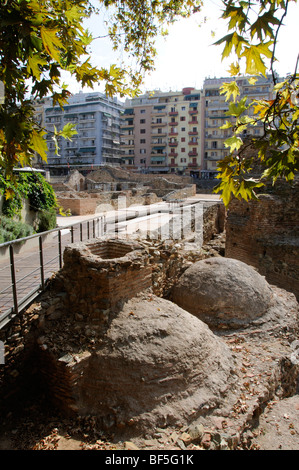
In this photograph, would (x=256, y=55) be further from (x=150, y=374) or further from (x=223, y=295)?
A: (x=223, y=295)

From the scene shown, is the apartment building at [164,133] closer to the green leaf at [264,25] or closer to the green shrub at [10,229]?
the green shrub at [10,229]

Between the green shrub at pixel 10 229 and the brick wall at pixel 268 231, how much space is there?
6.97 metres

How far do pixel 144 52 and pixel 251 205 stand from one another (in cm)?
712

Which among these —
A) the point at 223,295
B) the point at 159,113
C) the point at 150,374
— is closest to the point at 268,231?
the point at 223,295

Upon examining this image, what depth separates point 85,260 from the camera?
182 inches

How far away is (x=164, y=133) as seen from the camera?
187 ft

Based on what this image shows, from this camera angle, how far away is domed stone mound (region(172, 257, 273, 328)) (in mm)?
6277

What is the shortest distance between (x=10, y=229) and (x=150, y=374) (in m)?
5.54

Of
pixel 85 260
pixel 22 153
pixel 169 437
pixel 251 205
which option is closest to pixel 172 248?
pixel 85 260

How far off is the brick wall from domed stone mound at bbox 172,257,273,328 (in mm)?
4718

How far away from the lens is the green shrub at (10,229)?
25.7 ft

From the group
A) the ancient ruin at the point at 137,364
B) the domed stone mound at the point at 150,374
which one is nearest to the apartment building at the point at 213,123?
the ancient ruin at the point at 137,364

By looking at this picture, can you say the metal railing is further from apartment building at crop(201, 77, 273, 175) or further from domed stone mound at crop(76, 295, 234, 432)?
apartment building at crop(201, 77, 273, 175)

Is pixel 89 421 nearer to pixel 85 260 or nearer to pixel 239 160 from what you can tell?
pixel 85 260
